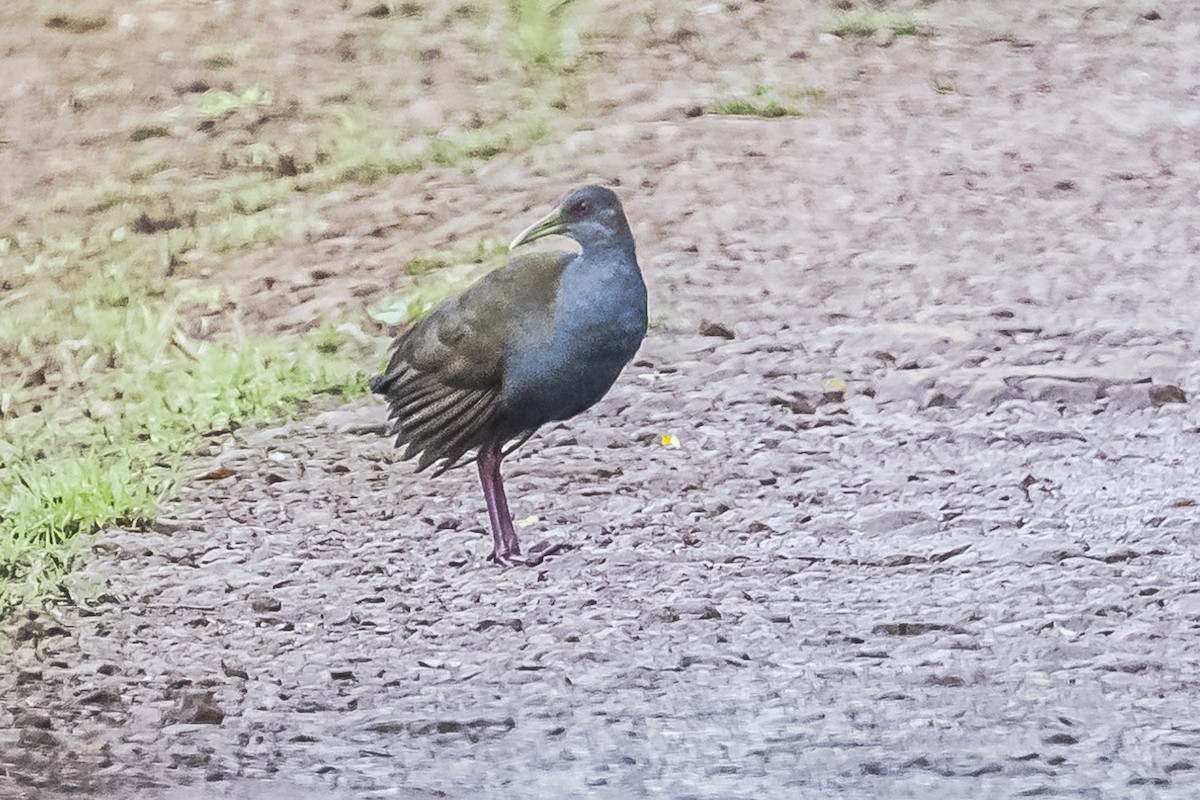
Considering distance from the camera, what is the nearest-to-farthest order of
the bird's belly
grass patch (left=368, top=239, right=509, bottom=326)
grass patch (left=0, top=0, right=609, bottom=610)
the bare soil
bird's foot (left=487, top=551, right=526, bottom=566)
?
1. the bare soil
2. the bird's belly
3. bird's foot (left=487, top=551, right=526, bottom=566)
4. grass patch (left=0, top=0, right=609, bottom=610)
5. grass patch (left=368, top=239, right=509, bottom=326)

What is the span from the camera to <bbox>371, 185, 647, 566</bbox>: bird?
211 centimetres

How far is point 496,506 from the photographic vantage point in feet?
7.34

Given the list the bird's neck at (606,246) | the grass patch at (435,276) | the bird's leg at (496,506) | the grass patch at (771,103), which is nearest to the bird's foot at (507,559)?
the bird's leg at (496,506)

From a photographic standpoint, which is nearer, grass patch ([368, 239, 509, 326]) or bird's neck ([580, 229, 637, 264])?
bird's neck ([580, 229, 637, 264])

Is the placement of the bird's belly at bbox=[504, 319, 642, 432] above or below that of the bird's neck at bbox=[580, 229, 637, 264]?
below

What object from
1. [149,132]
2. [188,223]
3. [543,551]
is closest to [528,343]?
[543,551]

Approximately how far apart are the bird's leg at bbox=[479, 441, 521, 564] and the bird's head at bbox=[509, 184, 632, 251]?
301mm

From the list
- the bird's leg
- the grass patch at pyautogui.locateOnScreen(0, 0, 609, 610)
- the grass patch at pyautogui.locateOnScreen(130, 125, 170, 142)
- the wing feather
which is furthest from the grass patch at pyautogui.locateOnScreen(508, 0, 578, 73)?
the bird's leg

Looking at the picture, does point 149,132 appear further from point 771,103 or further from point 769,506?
point 769,506

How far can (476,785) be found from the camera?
179cm

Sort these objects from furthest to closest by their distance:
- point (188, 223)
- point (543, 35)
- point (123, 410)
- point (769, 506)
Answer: point (543, 35), point (188, 223), point (123, 410), point (769, 506)

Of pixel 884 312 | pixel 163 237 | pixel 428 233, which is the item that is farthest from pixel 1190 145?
pixel 163 237

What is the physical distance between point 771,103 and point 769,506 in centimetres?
118

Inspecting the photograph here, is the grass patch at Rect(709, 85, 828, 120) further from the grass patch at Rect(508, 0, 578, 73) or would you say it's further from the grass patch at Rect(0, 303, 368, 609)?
the grass patch at Rect(0, 303, 368, 609)
